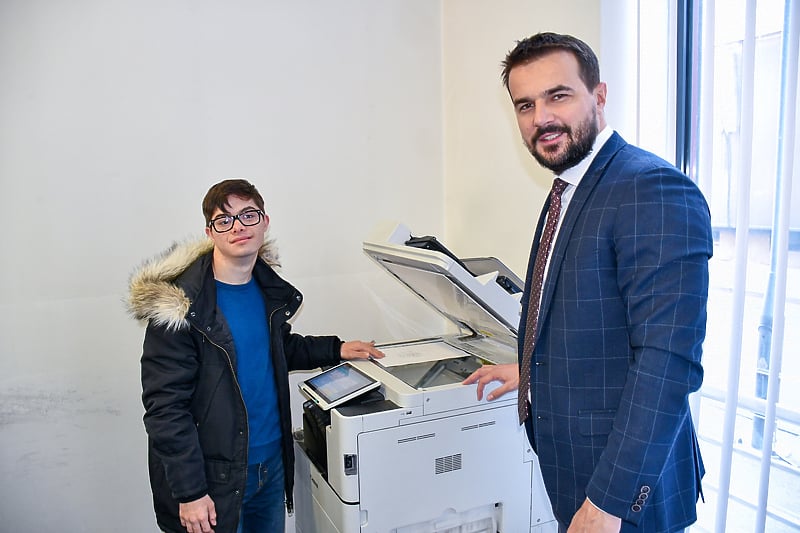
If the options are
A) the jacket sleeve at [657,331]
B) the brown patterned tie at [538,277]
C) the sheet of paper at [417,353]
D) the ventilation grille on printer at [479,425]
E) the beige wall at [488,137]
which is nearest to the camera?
the jacket sleeve at [657,331]

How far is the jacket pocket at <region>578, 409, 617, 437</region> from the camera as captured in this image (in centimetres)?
104

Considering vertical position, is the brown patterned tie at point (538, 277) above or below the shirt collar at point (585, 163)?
below

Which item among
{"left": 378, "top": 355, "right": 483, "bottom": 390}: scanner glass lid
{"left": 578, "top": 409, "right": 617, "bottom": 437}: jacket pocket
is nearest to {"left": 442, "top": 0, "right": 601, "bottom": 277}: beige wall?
{"left": 378, "top": 355, "right": 483, "bottom": 390}: scanner glass lid

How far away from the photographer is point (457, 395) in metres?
1.56

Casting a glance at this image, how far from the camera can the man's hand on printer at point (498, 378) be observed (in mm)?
1580

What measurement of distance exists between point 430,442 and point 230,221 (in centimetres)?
80

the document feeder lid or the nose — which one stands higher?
the nose

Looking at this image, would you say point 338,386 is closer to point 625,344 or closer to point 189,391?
point 189,391

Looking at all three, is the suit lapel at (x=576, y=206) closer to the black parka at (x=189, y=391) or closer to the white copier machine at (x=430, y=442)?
the white copier machine at (x=430, y=442)

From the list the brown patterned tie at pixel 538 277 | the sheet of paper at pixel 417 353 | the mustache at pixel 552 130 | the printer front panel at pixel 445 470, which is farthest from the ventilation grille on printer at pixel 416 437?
the mustache at pixel 552 130

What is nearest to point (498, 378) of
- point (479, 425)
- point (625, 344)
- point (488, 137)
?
point (479, 425)

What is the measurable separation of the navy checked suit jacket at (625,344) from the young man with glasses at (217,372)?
813mm

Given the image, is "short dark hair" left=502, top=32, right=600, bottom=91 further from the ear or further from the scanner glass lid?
the scanner glass lid

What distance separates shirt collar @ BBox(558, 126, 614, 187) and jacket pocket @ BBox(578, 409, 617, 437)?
0.44 m
